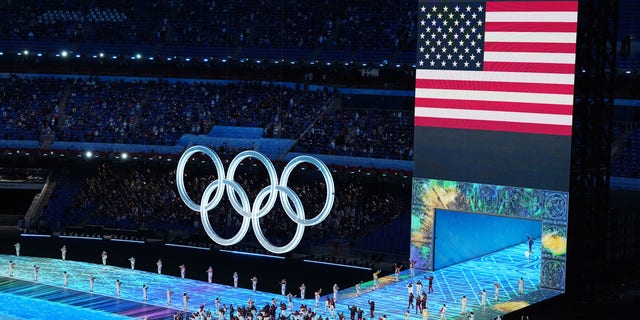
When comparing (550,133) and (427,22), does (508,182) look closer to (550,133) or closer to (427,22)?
(550,133)

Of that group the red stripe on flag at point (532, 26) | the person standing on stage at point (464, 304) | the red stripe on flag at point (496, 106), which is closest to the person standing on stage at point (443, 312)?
the person standing on stage at point (464, 304)

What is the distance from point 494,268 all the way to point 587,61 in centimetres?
1096

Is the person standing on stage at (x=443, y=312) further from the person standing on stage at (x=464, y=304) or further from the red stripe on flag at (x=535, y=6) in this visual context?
the red stripe on flag at (x=535, y=6)

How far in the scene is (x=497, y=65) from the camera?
141 ft

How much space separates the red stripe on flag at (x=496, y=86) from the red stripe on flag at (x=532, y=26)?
225 centimetres

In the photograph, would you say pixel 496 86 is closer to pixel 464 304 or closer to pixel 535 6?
pixel 535 6

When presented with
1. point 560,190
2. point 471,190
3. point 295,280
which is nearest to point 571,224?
point 560,190

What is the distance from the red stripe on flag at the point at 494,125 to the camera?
4166 cm

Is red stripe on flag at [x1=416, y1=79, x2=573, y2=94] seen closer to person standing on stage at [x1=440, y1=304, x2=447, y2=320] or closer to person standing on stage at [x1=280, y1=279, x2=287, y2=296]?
person standing on stage at [x1=440, y1=304, x2=447, y2=320]

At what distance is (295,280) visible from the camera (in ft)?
163

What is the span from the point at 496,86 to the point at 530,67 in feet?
6.01

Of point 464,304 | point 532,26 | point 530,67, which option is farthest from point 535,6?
point 464,304

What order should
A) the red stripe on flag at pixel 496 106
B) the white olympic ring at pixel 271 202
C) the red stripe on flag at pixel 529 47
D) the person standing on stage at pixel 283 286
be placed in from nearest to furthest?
the red stripe on flag at pixel 529 47 → the red stripe on flag at pixel 496 106 → the white olympic ring at pixel 271 202 → the person standing on stage at pixel 283 286

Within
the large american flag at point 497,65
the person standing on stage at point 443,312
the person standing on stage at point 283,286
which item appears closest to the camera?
the person standing on stage at point 443,312
